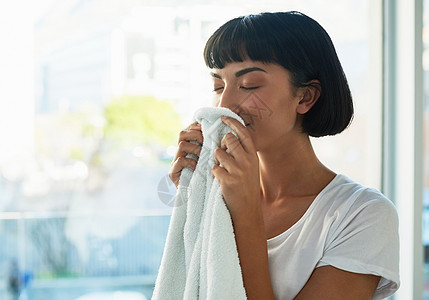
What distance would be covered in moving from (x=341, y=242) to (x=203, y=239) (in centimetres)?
22

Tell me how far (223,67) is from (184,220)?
0.87 ft

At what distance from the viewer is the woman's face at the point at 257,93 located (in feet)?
2.65

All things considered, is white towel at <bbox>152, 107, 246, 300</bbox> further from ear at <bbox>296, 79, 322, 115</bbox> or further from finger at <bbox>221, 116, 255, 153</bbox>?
ear at <bbox>296, 79, 322, 115</bbox>

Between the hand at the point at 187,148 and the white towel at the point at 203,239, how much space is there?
0.04ft

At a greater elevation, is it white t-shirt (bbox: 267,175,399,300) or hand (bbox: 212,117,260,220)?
hand (bbox: 212,117,260,220)

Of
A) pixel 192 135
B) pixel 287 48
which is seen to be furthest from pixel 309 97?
pixel 192 135

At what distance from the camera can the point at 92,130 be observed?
143 cm

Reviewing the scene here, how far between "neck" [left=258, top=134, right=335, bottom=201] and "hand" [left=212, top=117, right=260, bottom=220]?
0.49 ft

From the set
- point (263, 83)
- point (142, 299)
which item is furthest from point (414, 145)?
point (142, 299)

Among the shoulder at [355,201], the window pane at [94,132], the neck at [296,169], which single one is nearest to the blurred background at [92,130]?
the window pane at [94,132]

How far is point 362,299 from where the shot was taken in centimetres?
77

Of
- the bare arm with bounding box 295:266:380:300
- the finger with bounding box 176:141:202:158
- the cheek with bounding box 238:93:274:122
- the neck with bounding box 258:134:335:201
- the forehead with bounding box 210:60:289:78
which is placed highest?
the forehead with bounding box 210:60:289:78

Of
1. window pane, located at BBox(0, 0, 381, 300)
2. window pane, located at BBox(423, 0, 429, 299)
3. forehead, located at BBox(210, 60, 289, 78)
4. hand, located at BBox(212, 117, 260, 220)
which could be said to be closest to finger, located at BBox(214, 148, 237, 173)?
hand, located at BBox(212, 117, 260, 220)

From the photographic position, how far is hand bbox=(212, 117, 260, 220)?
76 cm
